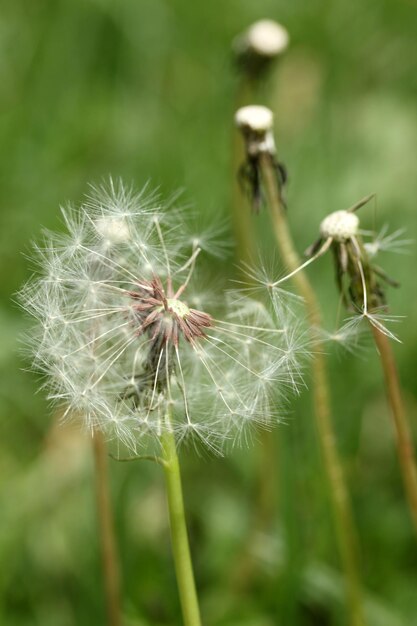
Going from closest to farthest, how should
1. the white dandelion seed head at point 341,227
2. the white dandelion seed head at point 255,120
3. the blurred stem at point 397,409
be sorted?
the white dandelion seed head at point 341,227
the blurred stem at point 397,409
the white dandelion seed head at point 255,120

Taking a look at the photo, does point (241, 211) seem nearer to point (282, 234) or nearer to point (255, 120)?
point (282, 234)

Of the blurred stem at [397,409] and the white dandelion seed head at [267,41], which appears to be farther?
the white dandelion seed head at [267,41]

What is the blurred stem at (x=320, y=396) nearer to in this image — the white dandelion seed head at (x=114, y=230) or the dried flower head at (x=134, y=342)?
the dried flower head at (x=134, y=342)

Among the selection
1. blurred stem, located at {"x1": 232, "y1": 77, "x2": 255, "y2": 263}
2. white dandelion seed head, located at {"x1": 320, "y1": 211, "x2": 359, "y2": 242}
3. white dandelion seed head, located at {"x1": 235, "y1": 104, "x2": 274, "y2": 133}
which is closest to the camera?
white dandelion seed head, located at {"x1": 320, "y1": 211, "x2": 359, "y2": 242}

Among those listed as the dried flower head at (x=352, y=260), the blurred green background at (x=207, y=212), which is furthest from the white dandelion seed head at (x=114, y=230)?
the dried flower head at (x=352, y=260)

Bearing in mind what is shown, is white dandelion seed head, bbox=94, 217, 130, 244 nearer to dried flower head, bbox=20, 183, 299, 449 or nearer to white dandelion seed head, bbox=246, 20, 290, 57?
dried flower head, bbox=20, 183, 299, 449

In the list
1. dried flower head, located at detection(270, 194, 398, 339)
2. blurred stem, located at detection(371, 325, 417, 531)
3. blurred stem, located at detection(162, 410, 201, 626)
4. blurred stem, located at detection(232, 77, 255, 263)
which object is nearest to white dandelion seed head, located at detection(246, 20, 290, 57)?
blurred stem, located at detection(232, 77, 255, 263)

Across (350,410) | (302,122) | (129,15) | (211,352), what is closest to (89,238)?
(211,352)
